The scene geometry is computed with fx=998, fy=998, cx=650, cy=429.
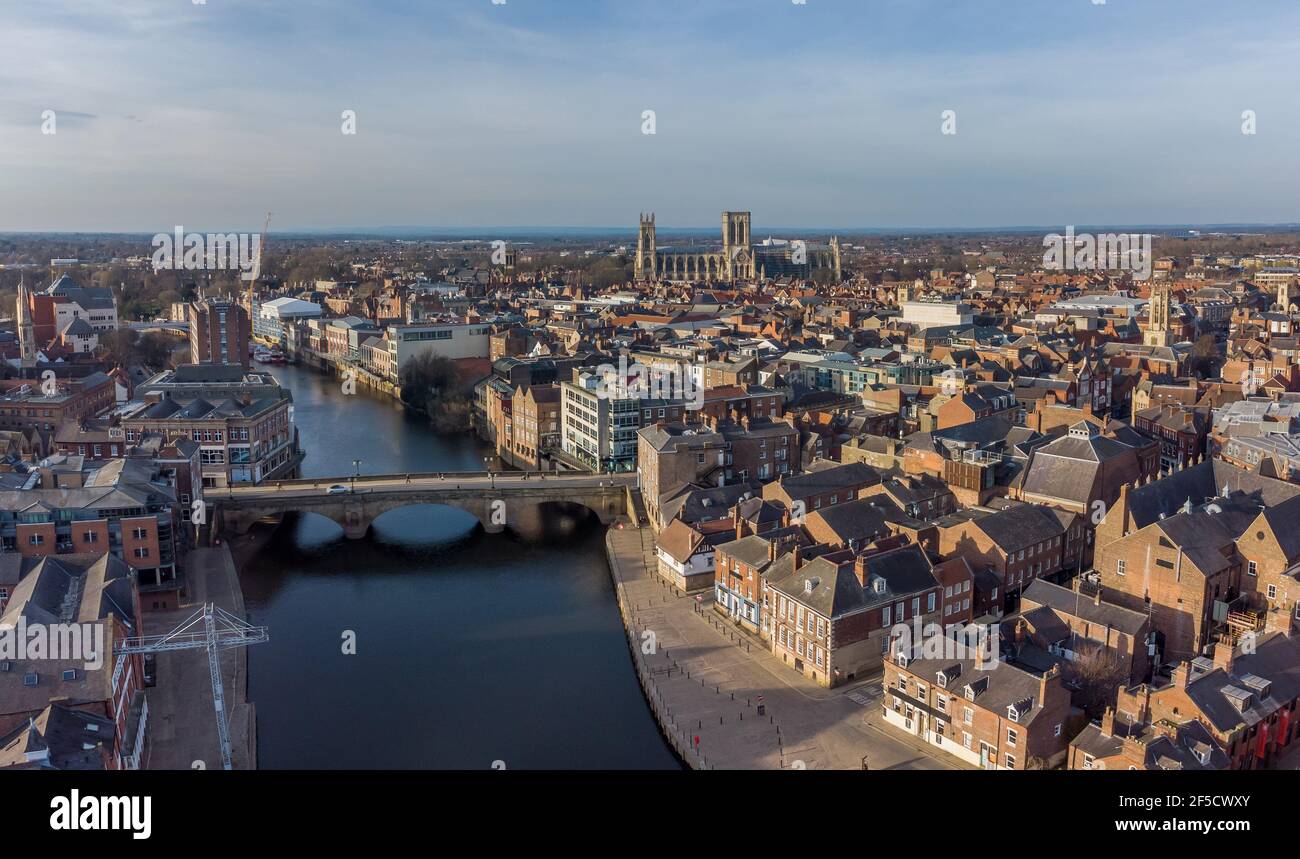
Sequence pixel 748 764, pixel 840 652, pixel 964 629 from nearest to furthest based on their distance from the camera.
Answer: pixel 748 764
pixel 964 629
pixel 840 652

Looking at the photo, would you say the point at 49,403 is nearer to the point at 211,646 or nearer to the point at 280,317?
the point at 211,646

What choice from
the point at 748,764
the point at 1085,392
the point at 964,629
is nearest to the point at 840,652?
the point at 964,629

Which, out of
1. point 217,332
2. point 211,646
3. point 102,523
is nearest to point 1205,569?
point 211,646
